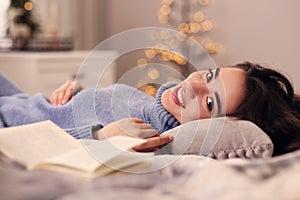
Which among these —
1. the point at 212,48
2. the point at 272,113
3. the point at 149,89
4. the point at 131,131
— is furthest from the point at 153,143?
the point at 212,48

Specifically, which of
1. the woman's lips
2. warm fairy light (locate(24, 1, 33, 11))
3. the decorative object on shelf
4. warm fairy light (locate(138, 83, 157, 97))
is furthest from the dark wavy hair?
warm fairy light (locate(24, 1, 33, 11))

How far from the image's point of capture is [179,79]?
4.33ft

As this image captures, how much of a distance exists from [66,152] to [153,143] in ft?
0.70

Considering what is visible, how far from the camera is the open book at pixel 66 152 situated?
0.73m

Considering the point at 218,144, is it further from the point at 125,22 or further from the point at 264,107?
the point at 125,22

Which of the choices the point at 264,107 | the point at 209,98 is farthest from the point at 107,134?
the point at 264,107

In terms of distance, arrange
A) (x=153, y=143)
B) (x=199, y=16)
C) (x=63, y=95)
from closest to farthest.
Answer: (x=153, y=143), (x=63, y=95), (x=199, y=16)

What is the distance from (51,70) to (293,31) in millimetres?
1456

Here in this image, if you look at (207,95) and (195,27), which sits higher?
(207,95)

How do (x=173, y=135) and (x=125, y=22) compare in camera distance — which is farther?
(x=125, y=22)

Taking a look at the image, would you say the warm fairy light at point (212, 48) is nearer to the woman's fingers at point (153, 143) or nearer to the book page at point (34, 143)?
the woman's fingers at point (153, 143)

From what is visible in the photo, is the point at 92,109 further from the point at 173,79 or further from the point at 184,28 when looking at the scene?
the point at 184,28

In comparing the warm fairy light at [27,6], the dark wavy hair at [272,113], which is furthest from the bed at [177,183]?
the warm fairy light at [27,6]

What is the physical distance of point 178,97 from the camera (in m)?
1.18
